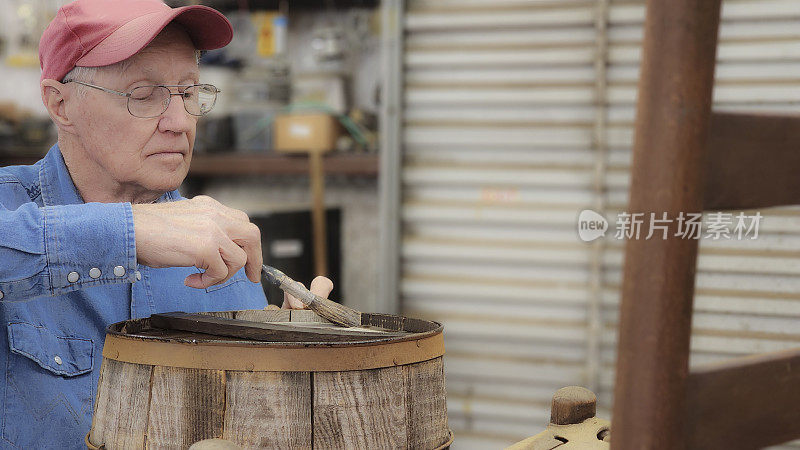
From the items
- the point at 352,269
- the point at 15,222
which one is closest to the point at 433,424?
the point at 15,222

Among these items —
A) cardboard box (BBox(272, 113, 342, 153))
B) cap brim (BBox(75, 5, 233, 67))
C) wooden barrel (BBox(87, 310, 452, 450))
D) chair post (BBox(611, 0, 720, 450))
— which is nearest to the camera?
chair post (BBox(611, 0, 720, 450))

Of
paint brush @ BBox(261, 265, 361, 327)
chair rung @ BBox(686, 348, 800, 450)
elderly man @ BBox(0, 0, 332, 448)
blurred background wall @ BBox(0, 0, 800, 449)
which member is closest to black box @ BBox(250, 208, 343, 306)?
blurred background wall @ BBox(0, 0, 800, 449)

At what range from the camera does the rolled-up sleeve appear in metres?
1.25

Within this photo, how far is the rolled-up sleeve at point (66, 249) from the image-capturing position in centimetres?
125

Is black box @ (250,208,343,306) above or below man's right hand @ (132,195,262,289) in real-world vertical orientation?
below

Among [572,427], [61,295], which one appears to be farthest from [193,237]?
[572,427]

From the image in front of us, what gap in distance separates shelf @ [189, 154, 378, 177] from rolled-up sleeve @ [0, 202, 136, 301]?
15.5ft

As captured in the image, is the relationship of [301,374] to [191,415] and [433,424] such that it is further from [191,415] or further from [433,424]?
[433,424]

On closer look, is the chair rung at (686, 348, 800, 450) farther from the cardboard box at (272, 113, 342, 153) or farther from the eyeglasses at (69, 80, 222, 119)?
the cardboard box at (272, 113, 342, 153)

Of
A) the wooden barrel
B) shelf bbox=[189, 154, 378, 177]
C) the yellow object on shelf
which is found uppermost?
the yellow object on shelf

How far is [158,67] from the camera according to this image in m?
1.71

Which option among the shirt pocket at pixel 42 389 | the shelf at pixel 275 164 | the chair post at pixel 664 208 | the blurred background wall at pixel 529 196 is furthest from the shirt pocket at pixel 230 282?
the shelf at pixel 275 164

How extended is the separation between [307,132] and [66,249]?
4836mm

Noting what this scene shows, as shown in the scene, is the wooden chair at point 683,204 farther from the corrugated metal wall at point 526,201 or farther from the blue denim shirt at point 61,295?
the corrugated metal wall at point 526,201
